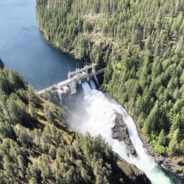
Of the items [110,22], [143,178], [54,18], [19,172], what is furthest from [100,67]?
[19,172]

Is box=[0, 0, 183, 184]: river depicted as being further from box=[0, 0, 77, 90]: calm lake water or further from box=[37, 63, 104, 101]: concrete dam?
box=[37, 63, 104, 101]: concrete dam

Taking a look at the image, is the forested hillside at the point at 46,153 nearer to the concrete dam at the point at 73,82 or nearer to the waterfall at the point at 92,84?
the concrete dam at the point at 73,82

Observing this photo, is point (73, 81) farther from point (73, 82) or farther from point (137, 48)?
point (137, 48)

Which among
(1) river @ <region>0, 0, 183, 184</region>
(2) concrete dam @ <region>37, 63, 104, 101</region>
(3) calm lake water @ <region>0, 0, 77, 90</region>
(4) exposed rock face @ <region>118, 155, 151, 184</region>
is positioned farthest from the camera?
(3) calm lake water @ <region>0, 0, 77, 90</region>

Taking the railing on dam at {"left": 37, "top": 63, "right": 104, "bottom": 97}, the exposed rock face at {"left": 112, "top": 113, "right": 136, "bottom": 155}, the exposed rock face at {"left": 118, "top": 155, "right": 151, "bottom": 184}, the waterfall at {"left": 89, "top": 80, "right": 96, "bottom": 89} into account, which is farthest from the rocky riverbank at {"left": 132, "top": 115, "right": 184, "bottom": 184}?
the railing on dam at {"left": 37, "top": 63, "right": 104, "bottom": 97}

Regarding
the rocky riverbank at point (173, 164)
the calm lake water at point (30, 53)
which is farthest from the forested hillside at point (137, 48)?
the calm lake water at point (30, 53)

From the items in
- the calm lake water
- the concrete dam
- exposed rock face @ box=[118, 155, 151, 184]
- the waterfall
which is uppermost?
the calm lake water
